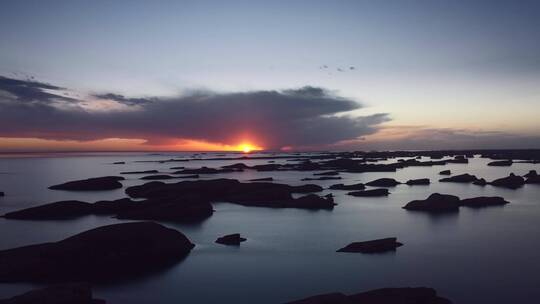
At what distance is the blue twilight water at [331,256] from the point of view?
20109mm

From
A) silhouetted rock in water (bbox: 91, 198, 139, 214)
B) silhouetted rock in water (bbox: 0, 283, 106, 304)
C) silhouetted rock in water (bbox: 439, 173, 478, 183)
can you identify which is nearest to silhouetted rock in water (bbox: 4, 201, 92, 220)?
silhouetted rock in water (bbox: 91, 198, 139, 214)

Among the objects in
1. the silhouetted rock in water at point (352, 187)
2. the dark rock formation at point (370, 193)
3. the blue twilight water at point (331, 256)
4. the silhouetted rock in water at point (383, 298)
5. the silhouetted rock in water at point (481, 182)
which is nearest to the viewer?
Result: the silhouetted rock in water at point (383, 298)

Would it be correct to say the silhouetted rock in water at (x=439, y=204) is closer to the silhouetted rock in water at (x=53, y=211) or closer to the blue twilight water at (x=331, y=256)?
the blue twilight water at (x=331, y=256)

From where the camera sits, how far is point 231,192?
179 feet

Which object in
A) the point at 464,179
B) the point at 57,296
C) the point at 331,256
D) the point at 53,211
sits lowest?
the point at 331,256

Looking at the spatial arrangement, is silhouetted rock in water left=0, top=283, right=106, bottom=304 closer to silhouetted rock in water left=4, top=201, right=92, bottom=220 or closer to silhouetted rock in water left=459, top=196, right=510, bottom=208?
silhouetted rock in water left=4, top=201, right=92, bottom=220

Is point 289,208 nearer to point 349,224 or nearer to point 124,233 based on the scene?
point 349,224

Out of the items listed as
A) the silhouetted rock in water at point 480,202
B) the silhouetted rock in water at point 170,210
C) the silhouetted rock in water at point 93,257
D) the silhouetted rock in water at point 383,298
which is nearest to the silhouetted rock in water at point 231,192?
the silhouetted rock in water at point 170,210

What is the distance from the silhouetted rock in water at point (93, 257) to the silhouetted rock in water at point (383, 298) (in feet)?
39.6

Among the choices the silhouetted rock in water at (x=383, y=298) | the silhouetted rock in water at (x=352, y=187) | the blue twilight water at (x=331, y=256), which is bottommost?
the blue twilight water at (x=331, y=256)

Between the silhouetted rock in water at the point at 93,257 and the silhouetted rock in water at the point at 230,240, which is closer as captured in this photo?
the silhouetted rock in water at the point at 93,257

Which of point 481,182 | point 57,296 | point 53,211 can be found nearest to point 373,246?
point 57,296

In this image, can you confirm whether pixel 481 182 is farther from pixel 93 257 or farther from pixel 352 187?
pixel 93 257

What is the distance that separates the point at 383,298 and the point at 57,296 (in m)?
11.5
